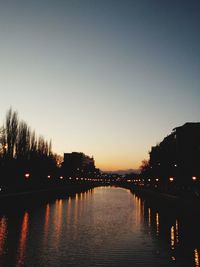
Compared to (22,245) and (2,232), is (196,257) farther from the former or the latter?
(2,232)

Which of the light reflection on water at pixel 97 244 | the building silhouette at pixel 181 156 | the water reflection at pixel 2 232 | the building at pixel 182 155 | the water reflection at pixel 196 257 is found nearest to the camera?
the water reflection at pixel 196 257

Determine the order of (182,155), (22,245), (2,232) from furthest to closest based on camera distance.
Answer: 1. (182,155)
2. (2,232)
3. (22,245)

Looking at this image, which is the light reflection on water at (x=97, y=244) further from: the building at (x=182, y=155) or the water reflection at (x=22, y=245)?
the building at (x=182, y=155)

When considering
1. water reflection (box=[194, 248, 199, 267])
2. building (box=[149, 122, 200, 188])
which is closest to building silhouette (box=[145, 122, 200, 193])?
building (box=[149, 122, 200, 188])

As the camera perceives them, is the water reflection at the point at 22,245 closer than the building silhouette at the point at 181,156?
Yes

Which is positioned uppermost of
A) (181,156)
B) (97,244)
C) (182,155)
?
(182,155)

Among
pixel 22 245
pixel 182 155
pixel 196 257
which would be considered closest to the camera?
pixel 196 257

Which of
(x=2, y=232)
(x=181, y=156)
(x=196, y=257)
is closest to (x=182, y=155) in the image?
(x=181, y=156)

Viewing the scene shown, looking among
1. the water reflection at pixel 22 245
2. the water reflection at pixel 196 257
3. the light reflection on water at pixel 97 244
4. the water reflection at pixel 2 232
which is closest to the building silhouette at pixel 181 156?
the light reflection on water at pixel 97 244

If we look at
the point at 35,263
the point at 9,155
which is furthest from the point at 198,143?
the point at 35,263

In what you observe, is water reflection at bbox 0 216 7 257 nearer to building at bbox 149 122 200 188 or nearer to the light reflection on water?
the light reflection on water

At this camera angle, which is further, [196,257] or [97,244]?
[97,244]

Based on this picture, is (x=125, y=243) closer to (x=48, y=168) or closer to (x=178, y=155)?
(x=48, y=168)

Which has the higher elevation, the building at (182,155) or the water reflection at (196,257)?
the building at (182,155)
